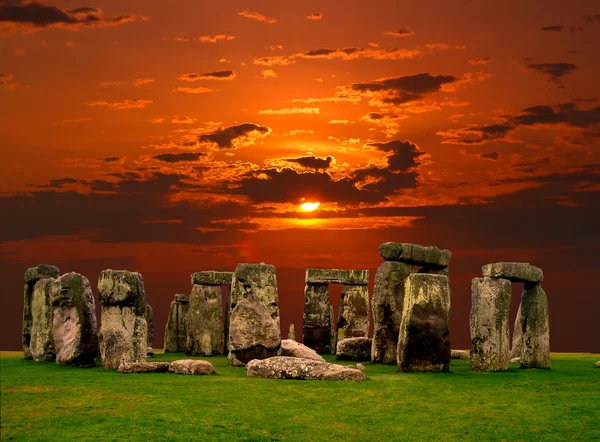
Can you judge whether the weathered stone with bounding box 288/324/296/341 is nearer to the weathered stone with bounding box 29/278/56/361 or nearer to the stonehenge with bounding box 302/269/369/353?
the stonehenge with bounding box 302/269/369/353

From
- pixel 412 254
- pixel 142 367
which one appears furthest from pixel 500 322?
pixel 142 367

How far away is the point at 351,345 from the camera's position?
24.5 metres

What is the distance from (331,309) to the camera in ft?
103

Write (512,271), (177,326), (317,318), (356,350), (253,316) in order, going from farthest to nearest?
(317,318) → (177,326) → (356,350) → (253,316) → (512,271)

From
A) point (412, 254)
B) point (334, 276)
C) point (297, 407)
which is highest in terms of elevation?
point (412, 254)

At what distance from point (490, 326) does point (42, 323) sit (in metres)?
12.1

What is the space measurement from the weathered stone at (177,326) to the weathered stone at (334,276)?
4.84 meters

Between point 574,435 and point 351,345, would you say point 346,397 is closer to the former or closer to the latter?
point 574,435

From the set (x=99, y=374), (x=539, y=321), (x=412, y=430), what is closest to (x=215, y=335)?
(x=99, y=374)

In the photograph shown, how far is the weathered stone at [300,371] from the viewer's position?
17.8m

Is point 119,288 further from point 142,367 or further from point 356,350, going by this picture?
point 356,350

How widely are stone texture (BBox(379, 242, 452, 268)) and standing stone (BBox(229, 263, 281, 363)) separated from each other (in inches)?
134

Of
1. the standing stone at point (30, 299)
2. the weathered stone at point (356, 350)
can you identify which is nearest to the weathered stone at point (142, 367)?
the standing stone at point (30, 299)

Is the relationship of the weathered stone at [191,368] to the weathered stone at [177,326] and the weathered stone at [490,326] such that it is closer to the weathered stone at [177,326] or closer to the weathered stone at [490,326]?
the weathered stone at [490,326]
